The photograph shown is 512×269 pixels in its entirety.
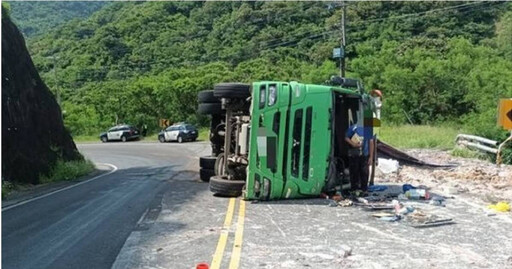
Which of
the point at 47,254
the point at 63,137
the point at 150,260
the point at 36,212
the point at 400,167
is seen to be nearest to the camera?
the point at 150,260

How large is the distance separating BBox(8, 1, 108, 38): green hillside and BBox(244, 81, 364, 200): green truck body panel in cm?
10953

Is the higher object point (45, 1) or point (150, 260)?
point (45, 1)

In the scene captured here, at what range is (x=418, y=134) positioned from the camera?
33531 millimetres

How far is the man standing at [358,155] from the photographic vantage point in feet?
Result: 37.0

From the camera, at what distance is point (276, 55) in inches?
2869

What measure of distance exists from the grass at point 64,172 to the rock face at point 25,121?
0.22 meters

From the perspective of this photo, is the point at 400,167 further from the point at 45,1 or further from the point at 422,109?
the point at 45,1

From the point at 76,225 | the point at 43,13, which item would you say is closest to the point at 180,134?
the point at 76,225

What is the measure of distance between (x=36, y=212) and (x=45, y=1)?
5525 inches

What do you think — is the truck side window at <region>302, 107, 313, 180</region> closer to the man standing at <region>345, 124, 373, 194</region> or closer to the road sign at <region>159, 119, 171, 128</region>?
the man standing at <region>345, 124, 373, 194</region>

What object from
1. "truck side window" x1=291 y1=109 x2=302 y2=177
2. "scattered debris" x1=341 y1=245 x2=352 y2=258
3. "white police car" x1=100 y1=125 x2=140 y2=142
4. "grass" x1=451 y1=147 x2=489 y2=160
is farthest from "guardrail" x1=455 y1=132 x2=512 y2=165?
"white police car" x1=100 y1=125 x2=140 y2=142

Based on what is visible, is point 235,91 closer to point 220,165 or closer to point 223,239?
point 220,165

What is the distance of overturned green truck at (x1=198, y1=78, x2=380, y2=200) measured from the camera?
10352mm

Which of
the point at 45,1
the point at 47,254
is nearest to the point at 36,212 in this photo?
the point at 47,254
